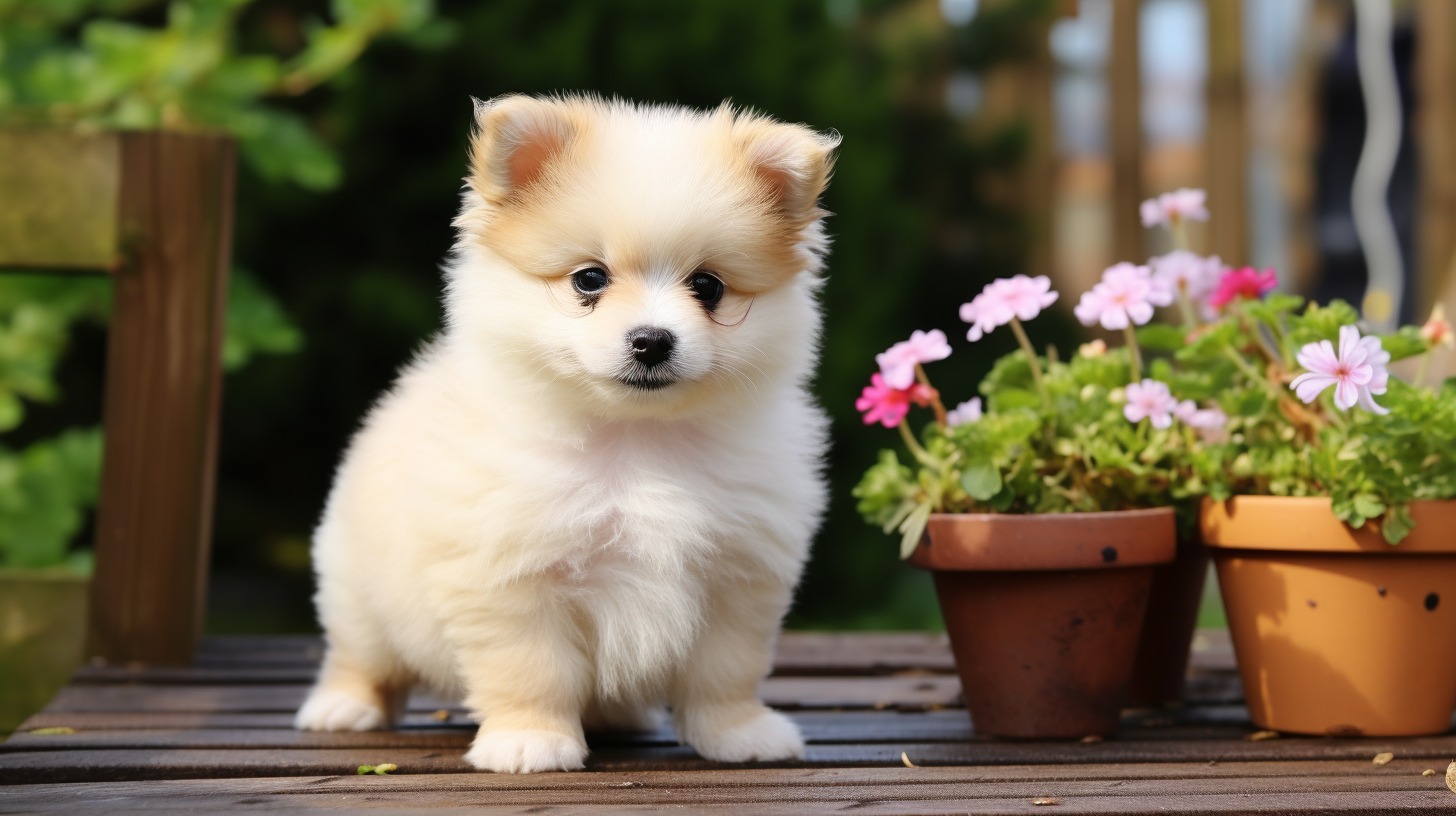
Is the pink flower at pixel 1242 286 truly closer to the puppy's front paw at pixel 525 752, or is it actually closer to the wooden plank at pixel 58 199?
the puppy's front paw at pixel 525 752

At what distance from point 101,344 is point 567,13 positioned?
207 centimetres

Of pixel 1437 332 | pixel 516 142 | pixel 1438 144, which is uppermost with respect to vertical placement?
pixel 1438 144

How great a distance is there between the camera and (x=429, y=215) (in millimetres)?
4992

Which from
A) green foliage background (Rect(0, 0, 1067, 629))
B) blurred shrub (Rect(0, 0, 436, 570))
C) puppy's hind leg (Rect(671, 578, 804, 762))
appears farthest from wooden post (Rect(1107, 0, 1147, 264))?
puppy's hind leg (Rect(671, 578, 804, 762))

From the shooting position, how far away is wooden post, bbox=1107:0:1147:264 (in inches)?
228

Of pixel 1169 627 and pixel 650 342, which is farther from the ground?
pixel 650 342

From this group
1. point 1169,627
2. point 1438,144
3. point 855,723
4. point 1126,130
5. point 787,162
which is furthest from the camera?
point 1126,130

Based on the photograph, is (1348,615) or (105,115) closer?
(1348,615)

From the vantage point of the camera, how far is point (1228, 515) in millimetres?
2531

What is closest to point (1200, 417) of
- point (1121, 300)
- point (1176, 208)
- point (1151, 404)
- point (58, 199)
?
point (1151, 404)

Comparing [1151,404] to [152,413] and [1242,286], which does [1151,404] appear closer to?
[1242,286]

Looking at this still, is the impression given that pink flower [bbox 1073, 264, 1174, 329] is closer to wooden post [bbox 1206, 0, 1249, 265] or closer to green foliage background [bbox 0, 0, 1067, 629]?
green foliage background [bbox 0, 0, 1067, 629]

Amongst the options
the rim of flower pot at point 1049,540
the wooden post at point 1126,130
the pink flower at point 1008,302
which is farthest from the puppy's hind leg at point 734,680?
the wooden post at point 1126,130

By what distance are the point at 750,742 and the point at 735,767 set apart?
6 cm
